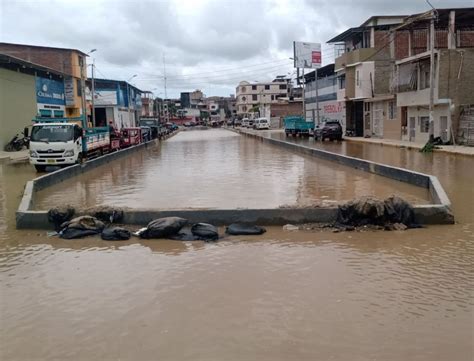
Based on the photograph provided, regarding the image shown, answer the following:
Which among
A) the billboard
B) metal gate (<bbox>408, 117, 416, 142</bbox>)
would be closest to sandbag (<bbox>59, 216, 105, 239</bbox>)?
metal gate (<bbox>408, 117, 416, 142</bbox>)

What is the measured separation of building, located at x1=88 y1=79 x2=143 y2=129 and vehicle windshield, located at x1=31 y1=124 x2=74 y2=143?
49435 mm

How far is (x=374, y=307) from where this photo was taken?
5672mm

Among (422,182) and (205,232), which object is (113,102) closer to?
(422,182)

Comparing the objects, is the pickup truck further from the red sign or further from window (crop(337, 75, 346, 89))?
the red sign

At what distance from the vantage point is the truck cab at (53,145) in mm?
21109

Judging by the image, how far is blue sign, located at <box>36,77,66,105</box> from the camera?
4259 centimetres

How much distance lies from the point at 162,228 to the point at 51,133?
14.1 meters

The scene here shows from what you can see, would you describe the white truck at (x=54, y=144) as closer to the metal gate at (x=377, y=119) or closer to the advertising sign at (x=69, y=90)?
the metal gate at (x=377, y=119)

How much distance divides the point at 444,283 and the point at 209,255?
3389 mm

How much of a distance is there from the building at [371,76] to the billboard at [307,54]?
21.8 m

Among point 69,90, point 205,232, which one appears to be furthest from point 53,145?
point 69,90

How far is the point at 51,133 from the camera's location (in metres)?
21.5

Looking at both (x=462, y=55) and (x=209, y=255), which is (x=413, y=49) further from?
(x=209, y=255)

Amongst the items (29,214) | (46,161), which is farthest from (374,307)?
(46,161)
